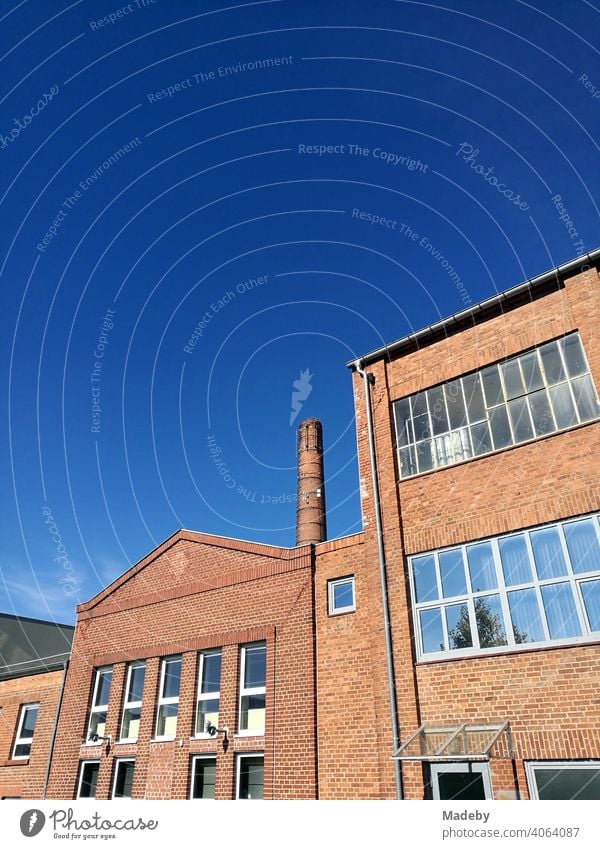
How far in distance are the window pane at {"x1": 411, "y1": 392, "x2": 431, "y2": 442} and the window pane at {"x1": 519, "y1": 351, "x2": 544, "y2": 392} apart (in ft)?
8.13

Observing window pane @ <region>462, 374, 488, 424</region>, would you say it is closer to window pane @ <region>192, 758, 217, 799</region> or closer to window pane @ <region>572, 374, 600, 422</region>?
window pane @ <region>572, 374, 600, 422</region>

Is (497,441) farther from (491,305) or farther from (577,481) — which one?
(491,305)

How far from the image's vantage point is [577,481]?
38.9ft

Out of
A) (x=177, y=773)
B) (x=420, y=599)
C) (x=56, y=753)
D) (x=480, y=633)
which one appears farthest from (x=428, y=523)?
(x=56, y=753)

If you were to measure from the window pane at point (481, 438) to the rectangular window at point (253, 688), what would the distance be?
726cm

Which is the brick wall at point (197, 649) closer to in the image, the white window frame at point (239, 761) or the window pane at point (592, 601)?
the white window frame at point (239, 761)

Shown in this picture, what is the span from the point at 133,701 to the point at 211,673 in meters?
3.10

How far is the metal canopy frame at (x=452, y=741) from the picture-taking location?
1041 centimetres

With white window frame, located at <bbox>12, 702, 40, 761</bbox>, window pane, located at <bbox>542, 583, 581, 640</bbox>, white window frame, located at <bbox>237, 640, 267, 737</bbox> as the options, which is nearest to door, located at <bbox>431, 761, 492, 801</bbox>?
window pane, located at <bbox>542, 583, 581, 640</bbox>

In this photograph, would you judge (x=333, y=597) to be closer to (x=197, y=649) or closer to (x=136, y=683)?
(x=197, y=649)

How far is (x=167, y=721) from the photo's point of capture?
55.0ft

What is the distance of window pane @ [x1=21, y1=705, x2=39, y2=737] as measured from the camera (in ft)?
68.4

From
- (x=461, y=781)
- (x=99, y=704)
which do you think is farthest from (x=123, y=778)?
(x=461, y=781)

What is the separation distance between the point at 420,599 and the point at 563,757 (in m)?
3.90
